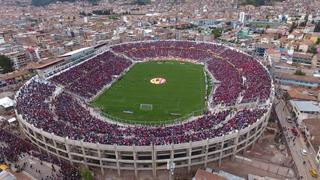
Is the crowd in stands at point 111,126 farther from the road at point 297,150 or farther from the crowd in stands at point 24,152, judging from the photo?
the road at point 297,150

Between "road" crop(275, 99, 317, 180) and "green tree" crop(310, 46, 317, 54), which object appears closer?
"road" crop(275, 99, 317, 180)

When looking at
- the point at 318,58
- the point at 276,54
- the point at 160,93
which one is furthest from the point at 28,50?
the point at 318,58

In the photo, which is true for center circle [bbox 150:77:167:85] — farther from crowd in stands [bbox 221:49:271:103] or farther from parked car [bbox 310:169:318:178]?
parked car [bbox 310:169:318:178]

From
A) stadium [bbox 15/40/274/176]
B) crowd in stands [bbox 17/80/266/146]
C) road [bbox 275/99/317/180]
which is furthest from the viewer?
road [bbox 275/99/317/180]

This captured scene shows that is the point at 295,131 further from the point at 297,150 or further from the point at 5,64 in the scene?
the point at 5,64

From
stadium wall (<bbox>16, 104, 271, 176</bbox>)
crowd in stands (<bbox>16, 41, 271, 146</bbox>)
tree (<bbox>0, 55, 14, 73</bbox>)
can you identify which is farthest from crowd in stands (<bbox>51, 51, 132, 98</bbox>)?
tree (<bbox>0, 55, 14, 73</bbox>)

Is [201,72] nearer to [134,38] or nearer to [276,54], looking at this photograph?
[276,54]
